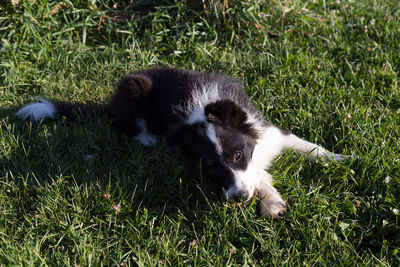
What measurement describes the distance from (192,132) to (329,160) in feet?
3.71

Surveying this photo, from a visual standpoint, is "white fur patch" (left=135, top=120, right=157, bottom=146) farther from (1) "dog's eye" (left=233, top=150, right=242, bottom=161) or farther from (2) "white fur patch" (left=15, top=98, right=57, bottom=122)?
(1) "dog's eye" (left=233, top=150, right=242, bottom=161)

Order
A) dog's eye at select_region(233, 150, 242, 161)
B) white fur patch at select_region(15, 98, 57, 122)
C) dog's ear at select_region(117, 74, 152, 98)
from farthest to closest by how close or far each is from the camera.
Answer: white fur patch at select_region(15, 98, 57, 122), dog's ear at select_region(117, 74, 152, 98), dog's eye at select_region(233, 150, 242, 161)

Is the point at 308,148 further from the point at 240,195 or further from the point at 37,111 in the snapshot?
the point at 37,111

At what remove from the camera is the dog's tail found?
392 centimetres

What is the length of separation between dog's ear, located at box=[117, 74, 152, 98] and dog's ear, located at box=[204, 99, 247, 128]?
2.81 ft

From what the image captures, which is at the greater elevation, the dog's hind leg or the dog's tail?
the dog's hind leg

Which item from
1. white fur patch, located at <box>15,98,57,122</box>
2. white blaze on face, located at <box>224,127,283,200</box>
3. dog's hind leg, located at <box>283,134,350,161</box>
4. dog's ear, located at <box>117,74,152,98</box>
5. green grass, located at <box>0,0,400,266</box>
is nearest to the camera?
green grass, located at <box>0,0,400,266</box>

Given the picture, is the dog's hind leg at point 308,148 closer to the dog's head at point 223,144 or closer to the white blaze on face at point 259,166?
the white blaze on face at point 259,166

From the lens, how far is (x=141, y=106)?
3.88 meters

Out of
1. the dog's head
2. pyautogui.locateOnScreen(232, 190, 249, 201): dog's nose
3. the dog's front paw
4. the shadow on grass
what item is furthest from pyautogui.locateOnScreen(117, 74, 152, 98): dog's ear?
the dog's front paw

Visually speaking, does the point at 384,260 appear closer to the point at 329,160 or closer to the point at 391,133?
the point at 329,160

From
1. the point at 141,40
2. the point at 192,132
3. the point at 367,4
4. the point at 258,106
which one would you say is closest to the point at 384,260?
the point at 192,132

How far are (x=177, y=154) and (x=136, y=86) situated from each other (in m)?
0.76

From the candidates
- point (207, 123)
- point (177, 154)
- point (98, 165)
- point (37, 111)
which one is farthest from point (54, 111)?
point (207, 123)
